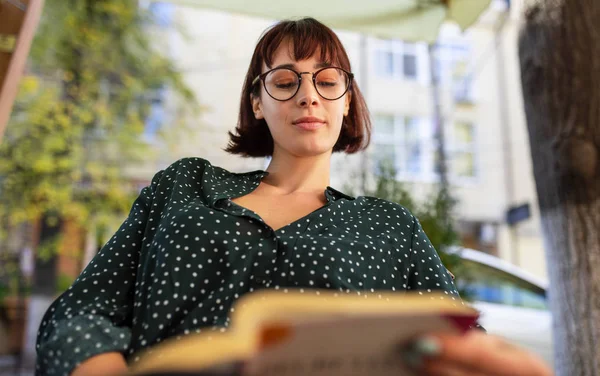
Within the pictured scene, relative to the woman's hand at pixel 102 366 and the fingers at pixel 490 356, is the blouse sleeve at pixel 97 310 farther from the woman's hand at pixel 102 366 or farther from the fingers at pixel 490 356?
the fingers at pixel 490 356

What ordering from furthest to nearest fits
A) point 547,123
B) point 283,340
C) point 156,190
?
point 547,123
point 156,190
point 283,340

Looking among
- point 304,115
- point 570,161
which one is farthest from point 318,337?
point 570,161

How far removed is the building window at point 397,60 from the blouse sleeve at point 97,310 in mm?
11993

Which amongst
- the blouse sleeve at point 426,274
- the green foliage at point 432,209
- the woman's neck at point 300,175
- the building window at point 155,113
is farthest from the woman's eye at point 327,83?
the building window at point 155,113

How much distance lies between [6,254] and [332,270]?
7.17 m

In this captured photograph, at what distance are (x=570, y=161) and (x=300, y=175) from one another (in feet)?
4.26

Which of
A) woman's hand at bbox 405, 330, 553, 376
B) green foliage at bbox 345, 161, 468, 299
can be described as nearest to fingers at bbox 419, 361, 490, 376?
woman's hand at bbox 405, 330, 553, 376

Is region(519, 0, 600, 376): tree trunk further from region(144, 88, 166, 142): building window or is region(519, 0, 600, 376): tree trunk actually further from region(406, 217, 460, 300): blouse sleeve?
region(144, 88, 166, 142): building window

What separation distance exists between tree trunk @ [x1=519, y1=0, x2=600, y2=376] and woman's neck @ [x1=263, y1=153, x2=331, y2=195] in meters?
1.24

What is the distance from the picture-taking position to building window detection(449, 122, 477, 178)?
495 inches

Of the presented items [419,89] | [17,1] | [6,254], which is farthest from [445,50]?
[17,1]

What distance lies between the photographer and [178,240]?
119 centimetres

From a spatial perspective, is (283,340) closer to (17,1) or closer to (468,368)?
(468,368)

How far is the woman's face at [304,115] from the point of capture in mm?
1399
